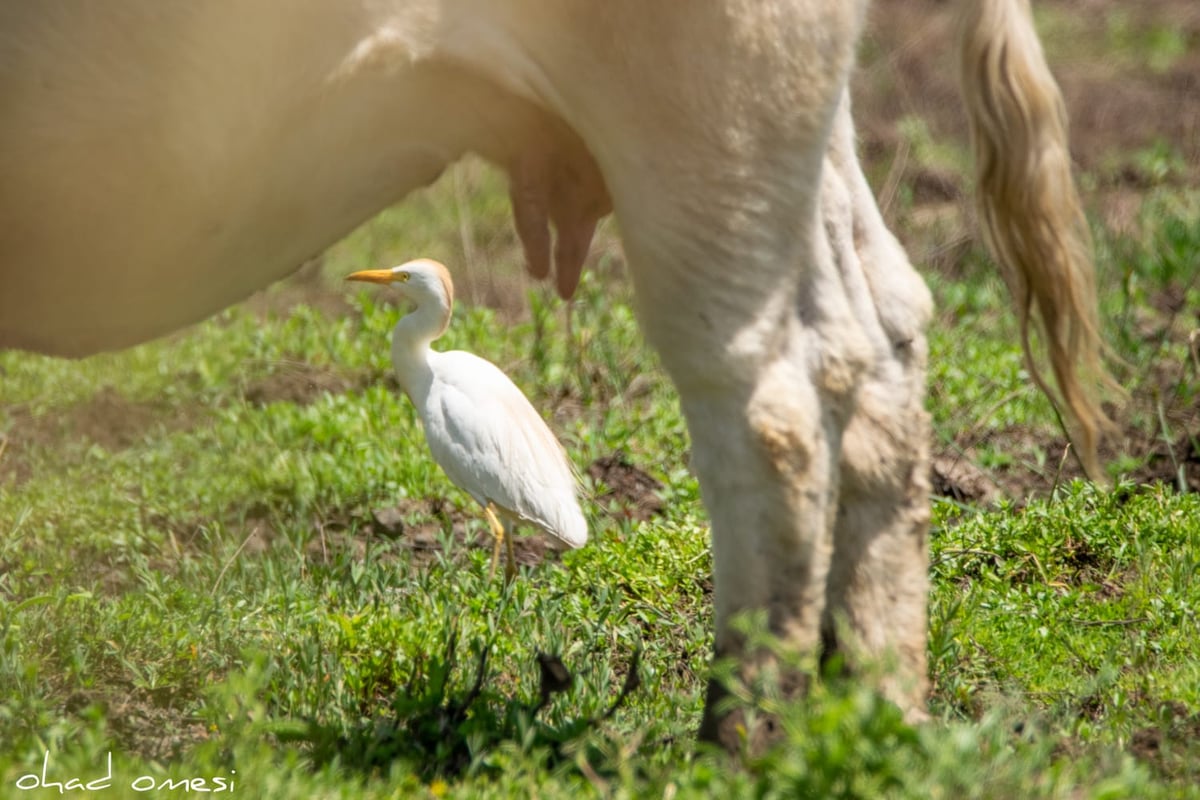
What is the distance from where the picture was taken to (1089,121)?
8.64 metres

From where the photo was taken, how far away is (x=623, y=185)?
289 centimetres

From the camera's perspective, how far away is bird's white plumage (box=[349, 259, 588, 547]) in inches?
166

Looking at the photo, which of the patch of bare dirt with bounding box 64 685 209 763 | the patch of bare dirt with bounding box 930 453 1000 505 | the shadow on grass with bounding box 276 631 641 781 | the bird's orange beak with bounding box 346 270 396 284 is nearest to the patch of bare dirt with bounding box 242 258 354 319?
the bird's orange beak with bounding box 346 270 396 284

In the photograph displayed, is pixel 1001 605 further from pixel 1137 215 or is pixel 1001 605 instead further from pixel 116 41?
pixel 1137 215

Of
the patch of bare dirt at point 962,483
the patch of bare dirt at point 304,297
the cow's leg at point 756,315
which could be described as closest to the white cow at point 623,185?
the cow's leg at point 756,315

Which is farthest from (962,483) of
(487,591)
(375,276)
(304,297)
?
(304,297)

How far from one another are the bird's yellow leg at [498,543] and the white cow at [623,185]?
1.17 m

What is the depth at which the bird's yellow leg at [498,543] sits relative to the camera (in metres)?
4.14

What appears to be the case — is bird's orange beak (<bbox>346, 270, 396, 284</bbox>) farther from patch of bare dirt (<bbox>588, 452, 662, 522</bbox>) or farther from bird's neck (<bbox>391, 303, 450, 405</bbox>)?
patch of bare dirt (<bbox>588, 452, 662, 522</bbox>)

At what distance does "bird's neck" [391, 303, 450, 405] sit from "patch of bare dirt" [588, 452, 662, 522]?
2.03 feet

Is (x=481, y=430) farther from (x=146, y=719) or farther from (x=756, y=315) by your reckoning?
(x=756, y=315)

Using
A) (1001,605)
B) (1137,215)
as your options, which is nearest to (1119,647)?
(1001,605)

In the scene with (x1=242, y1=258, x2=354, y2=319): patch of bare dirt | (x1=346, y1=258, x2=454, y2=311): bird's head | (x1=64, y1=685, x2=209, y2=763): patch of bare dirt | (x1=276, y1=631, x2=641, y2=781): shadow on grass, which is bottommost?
(x1=276, y1=631, x2=641, y2=781): shadow on grass

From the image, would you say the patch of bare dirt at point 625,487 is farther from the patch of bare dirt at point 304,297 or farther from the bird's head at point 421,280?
the patch of bare dirt at point 304,297
